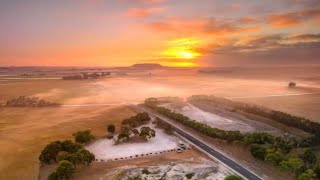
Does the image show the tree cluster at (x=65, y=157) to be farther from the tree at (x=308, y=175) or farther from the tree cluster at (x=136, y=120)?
the tree at (x=308, y=175)

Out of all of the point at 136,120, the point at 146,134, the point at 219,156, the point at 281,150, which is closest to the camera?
the point at 219,156

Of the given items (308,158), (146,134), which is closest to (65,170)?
(146,134)

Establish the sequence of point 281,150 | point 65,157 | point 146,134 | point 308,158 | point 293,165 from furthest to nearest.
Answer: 1. point 146,134
2. point 281,150
3. point 308,158
4. point 65,157
5. point 293,165

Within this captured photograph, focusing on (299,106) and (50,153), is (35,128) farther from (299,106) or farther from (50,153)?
(299,106)

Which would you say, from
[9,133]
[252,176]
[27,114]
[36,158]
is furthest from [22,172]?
[27,114]

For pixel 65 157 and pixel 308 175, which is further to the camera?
pixel 65 157

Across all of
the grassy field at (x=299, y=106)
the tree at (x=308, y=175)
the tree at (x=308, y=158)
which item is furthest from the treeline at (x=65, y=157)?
the grassy field at (x=299, y=106)
